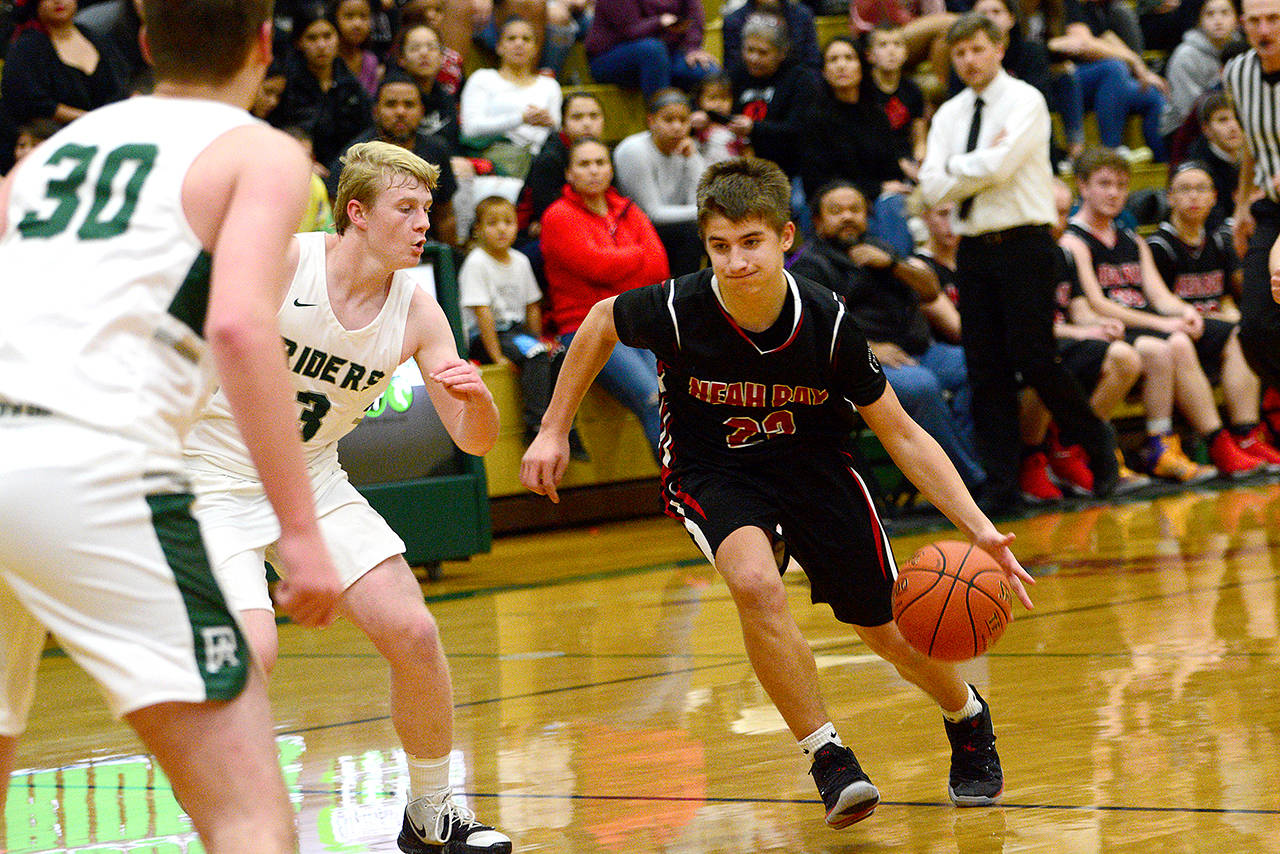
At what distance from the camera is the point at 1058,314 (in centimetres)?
1026

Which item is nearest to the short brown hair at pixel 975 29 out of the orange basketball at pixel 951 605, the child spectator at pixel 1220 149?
the child spectator at pixel 1220 149

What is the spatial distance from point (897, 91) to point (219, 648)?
10146mm

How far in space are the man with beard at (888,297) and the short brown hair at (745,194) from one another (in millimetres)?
4940

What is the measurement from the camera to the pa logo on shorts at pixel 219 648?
2127mm

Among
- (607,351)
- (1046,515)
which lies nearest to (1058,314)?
(1046,515)

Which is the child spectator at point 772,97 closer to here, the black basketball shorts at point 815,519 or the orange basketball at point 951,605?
the black basketball shorts at point 815,519

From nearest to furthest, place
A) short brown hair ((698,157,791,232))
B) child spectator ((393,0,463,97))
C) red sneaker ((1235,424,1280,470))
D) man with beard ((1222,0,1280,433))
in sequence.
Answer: short brown hair ((698,157,791,232)) → man with beard ((1222,0,1280,433)) → red sneaker ((1235,424,1280,470)) → child spectator ((393,0,463,97))

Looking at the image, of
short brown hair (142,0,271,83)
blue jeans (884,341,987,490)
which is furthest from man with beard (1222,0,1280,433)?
short brown hair (142,0,271,83)

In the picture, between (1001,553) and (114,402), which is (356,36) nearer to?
(1001,553)

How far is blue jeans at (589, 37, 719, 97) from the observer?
11359 mm

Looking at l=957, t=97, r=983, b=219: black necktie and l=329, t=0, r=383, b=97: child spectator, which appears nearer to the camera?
l=957, t=97, r=983, b=219: black necktie

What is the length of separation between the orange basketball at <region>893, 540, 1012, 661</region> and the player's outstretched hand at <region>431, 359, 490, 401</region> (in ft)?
3.73

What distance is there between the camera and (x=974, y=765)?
367 centimetres

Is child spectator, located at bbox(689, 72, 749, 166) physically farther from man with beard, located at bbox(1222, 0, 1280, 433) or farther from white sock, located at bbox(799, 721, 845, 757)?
white sock, located at bbox(799, 721, 845, 757)
